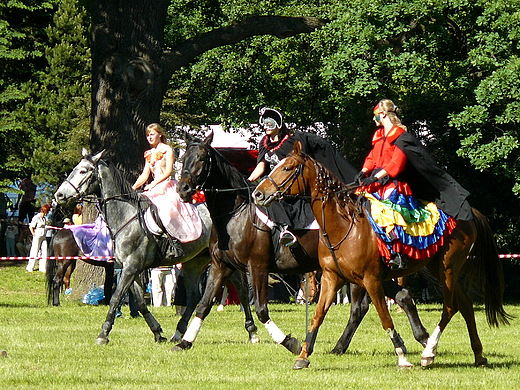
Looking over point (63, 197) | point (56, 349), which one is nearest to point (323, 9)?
point (63, 197)

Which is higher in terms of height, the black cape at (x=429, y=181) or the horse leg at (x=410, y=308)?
the black cape at (x=429, y=181)

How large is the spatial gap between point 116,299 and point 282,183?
4042 millimetres

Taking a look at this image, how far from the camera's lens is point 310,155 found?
12492 millimetres

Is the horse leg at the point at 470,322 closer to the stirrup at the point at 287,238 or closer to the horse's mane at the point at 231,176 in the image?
the stirrup at the point at 287,238

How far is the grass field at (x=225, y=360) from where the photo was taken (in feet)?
31.0

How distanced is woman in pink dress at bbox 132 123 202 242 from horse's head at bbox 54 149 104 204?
2.53 feet

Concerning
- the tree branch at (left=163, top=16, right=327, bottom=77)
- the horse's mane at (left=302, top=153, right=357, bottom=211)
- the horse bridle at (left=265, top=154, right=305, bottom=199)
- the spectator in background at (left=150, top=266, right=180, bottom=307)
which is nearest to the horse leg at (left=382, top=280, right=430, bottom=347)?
the horse's mane at (left=302, top=153, right=357, bottom=211)

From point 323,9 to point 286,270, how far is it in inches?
622

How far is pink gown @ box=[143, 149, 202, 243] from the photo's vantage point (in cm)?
1370

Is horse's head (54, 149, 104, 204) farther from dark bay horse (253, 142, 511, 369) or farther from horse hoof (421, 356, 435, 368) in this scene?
horse hoof (421, 356, 435, 368)

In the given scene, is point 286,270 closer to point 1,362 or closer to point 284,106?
point 1,362

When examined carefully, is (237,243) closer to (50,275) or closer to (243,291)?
(243,291)

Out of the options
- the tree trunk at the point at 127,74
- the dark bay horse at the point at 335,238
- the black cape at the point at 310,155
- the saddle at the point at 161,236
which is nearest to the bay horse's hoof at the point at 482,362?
the dark bay horse at the point at 335,238

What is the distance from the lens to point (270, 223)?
40.8 ft
